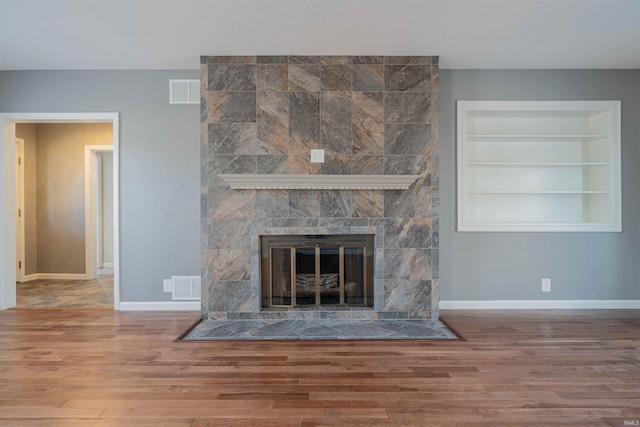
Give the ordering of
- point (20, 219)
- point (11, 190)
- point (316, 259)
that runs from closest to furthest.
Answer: point (316, 259) < point (11, 190) < point (20, 219)

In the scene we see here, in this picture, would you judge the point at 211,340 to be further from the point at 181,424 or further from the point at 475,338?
the point at 475,338

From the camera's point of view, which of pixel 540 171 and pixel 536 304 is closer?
pixel 536 304

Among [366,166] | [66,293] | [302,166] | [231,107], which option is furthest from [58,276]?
[366,166]

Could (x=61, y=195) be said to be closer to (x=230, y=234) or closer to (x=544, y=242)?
(x=230, y=234)

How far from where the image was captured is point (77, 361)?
7.89ft

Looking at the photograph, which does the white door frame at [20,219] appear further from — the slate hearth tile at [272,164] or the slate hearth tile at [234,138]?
the slate hearth tile at [272,164]

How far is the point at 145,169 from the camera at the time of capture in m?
3.60

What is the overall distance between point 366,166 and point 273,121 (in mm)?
977

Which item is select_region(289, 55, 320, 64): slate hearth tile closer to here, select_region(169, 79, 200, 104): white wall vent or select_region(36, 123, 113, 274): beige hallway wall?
select_region(169, 79, 200, 104): white wall vent

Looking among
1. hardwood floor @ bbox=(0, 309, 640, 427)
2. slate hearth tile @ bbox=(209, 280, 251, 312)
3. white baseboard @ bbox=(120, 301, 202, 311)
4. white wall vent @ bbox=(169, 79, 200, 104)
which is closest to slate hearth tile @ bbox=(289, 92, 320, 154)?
white wall vent @ bbox=(169, 79, 200, 104)

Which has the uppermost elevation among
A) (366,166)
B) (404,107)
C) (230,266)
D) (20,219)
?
(404,107)

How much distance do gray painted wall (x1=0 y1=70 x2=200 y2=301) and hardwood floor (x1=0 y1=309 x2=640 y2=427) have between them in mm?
683

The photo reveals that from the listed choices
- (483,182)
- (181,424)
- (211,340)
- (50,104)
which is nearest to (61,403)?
(181,424)

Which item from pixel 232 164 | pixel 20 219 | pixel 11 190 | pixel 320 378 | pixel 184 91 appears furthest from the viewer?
pixel 20 219
